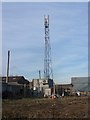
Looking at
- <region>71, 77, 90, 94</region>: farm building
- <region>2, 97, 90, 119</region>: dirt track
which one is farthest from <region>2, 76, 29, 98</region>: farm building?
<region>2, 97, 90, 119</region>: dirt track

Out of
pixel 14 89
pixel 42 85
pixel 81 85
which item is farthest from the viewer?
pixel 42 85

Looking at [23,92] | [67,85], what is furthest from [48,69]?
[67,85]

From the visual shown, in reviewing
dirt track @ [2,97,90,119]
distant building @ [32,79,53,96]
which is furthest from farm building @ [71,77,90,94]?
dirt track @ [2,97,90,119]

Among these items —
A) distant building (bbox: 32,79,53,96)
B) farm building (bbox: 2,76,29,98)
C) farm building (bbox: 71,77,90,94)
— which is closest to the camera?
farm building (bbox: 2,76,29,98)

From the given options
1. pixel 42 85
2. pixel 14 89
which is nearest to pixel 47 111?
pixel 14 89

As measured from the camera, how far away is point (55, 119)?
39.5 feet

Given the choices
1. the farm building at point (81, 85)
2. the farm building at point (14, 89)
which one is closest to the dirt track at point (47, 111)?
the farm building at point (14, 89)

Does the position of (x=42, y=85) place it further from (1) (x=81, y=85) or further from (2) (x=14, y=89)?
(2) (x=14, y=89)

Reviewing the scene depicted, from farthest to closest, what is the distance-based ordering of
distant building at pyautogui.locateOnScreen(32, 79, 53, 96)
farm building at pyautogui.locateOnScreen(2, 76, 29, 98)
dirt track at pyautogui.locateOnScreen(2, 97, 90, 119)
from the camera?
distant building at pyautogui.locateOnScreen(32, 79, 53, 96) → farm building at pyautogui.locateOnScreen(2, 76, 29, 98) → dirt track at pyautogui.locateOnScreen(2, 97, 90, 119)

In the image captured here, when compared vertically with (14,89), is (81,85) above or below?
above

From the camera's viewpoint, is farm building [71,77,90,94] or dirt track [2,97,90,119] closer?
dirt track [2,97,90,119]

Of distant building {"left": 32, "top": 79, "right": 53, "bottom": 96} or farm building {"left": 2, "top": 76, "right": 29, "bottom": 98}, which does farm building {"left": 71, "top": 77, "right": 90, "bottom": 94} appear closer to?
distant building {"left": 32, "top": 79, "right": 53, "bottom": 96}

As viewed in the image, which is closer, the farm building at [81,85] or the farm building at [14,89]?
the farm building at [14,89]

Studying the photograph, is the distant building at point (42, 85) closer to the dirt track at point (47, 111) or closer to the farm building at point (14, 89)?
the farm building at point (14, 89)
